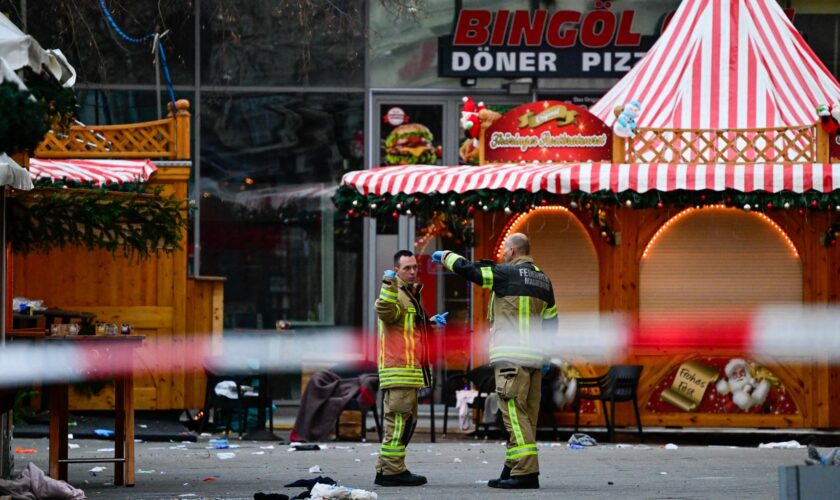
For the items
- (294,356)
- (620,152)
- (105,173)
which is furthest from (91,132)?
(620,152)

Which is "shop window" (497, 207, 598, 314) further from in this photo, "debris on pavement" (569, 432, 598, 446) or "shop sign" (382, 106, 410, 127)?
"shop sign" (382, 106, 410, 127)

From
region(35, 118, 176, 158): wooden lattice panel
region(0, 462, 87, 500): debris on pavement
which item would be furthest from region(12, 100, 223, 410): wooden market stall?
region(0, 462, 87, 500): debris on pavement

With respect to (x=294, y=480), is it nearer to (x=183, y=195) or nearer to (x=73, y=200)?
(x=73, y=200)

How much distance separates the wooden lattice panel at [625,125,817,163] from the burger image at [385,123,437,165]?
292 cm

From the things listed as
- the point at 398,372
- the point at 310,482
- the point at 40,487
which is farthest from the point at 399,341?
the point at 40,487

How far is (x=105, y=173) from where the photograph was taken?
1798cm

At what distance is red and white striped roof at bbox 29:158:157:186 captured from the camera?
17.5 meters

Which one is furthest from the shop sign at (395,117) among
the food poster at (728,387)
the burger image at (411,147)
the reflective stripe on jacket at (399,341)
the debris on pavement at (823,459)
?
the debris on pavement at (823,459)

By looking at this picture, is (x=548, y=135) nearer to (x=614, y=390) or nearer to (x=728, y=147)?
(x=728, y=147)

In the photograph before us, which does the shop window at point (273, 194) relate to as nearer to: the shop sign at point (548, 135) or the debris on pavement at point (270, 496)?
the shop sign at point (548, 135)

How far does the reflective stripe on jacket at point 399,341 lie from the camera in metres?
12.7

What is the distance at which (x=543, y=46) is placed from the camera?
22.2 meters

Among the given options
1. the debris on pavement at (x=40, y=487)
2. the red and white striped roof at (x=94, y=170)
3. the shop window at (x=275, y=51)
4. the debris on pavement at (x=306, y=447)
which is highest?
the shop window at (x=275, y=51)

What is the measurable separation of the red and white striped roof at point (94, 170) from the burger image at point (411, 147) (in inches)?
123
